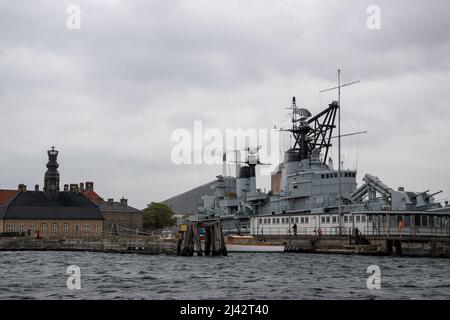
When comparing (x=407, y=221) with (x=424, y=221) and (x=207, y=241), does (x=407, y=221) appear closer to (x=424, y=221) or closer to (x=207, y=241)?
(x=424, y=221)

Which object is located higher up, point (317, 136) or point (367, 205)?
point (317, 136)

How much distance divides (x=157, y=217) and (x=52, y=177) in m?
32.2

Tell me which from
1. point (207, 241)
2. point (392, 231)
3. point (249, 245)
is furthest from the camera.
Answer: point (249, 245)

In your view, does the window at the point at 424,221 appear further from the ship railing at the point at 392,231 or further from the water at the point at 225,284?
the water at the point at 225,284

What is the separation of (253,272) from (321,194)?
133 feet

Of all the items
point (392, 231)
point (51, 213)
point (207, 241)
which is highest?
point (51, 213)

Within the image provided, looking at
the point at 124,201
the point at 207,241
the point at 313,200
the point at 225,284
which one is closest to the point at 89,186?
the point at 124,201

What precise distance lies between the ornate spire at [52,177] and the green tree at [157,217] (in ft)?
92.9

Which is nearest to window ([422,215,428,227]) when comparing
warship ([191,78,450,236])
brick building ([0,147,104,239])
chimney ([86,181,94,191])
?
warship ([191,78,450,236])

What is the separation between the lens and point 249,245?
219 ft
